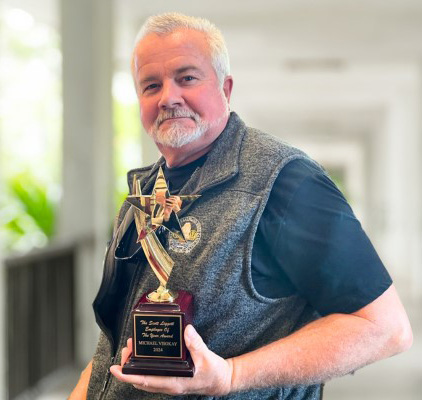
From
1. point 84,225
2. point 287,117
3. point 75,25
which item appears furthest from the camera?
point 84,225

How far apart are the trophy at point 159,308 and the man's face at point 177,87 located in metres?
0.07

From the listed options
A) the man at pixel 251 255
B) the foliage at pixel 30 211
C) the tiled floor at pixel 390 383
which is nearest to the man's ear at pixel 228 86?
the man at pixel 251 255

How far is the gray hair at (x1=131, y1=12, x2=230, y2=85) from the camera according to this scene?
865 mm

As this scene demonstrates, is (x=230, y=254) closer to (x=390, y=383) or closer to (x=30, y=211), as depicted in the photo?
(x=390, y=383)

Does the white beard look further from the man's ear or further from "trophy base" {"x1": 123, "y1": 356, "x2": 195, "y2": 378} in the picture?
"trophy base" {"x1": 123, "y1": 356, "x2": 195, "y2": 378}

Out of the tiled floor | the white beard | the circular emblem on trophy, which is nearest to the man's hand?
the circular emblem on trophy

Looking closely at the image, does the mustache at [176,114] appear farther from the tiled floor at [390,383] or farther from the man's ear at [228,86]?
the tiled floor at [390,383]

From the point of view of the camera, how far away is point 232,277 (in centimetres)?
85

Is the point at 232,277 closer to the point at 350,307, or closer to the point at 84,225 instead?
the point at 350,307

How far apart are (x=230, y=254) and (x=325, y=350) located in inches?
6.5

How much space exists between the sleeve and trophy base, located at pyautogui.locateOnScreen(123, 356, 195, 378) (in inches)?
6.8

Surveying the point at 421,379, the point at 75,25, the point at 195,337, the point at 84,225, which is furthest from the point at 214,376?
the point at 84,225

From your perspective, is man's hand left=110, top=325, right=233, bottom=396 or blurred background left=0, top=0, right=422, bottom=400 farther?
blurred background left=0, top=0, right=422, bottom=400

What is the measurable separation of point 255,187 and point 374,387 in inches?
84.9
